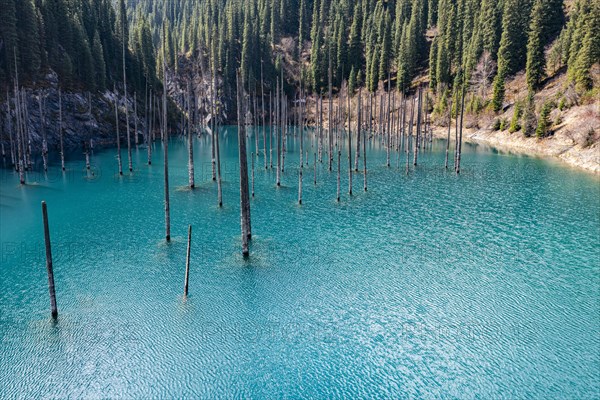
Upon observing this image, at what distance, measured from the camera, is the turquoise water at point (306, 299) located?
19.0m

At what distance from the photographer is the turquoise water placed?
19031mm

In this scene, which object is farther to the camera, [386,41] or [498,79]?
[386,41]

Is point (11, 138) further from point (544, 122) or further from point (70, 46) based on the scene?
point (544, 122)

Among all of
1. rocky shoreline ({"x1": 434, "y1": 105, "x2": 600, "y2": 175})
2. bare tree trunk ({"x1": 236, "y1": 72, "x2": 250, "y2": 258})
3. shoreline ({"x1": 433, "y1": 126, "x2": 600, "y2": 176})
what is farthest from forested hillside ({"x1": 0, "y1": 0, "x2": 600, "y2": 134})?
bare tree trunk ({"x1": 236, "y1": 72, "x2": 250, "y2": 258})

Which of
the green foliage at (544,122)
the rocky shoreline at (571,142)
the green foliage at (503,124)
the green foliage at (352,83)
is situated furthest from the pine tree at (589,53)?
the green foliage at (352,83)

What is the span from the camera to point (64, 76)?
92750mm

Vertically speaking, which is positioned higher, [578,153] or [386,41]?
[386,41]

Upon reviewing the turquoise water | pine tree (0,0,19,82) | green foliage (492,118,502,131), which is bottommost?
the turquoise water

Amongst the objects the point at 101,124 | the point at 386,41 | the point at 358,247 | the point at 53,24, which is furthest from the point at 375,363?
the point at 386,41

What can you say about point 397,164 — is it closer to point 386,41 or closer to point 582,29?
point 582,29

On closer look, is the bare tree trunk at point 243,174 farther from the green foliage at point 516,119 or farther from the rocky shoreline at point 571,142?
the green foliage at point 516,119

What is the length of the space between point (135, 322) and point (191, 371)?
543cm

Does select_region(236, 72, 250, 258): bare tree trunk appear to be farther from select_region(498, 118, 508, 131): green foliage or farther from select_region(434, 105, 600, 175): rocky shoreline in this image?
select_region(498, 118, 508, 131): green foliage

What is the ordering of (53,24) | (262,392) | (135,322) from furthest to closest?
1. (53,24)
2. (135,322)
3. (262,392)
